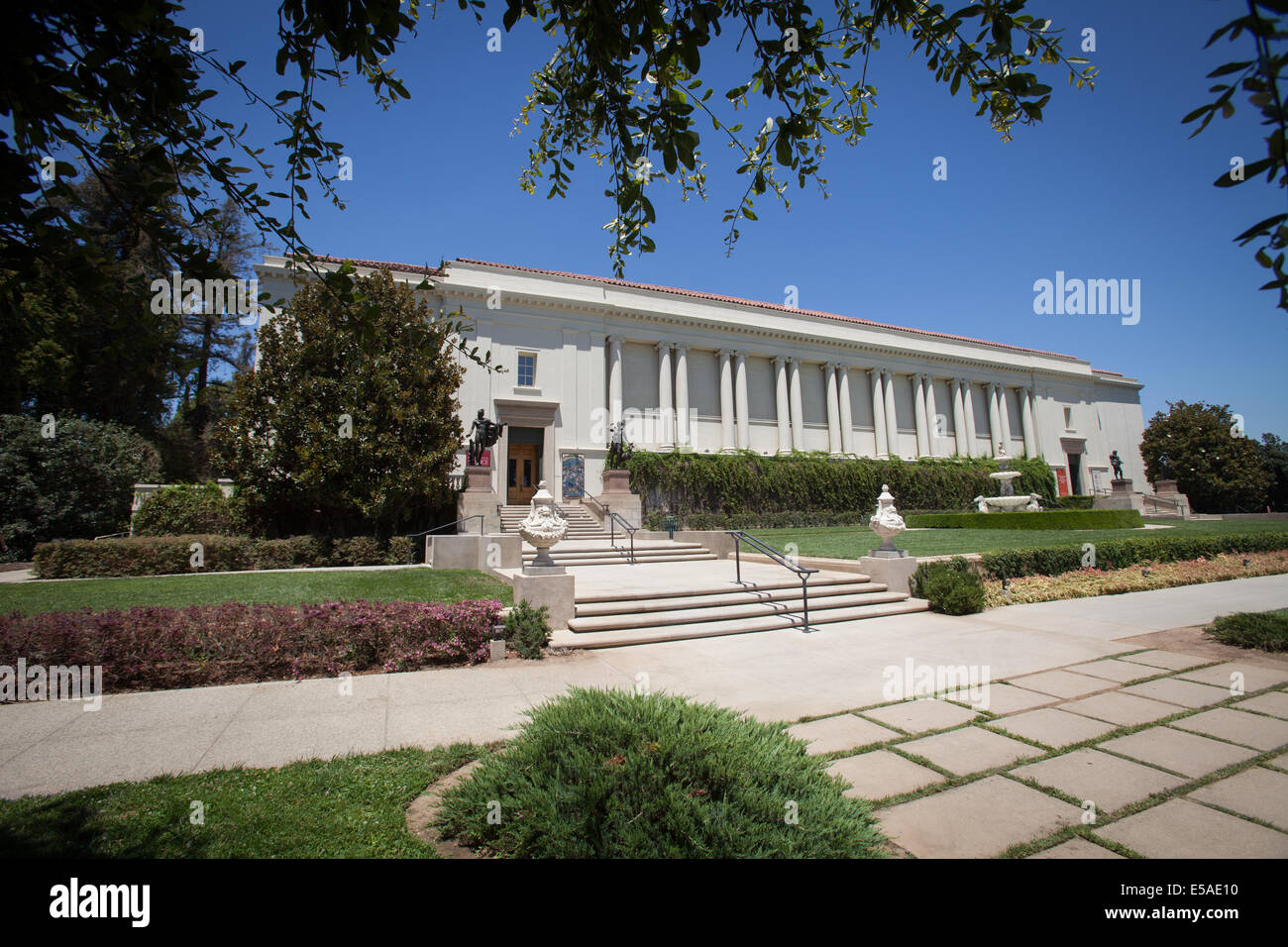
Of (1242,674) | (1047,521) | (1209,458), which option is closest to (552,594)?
(1242,674)

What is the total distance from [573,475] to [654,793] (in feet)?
84.4

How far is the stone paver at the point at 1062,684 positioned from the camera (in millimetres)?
5543

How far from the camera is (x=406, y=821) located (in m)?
3.08

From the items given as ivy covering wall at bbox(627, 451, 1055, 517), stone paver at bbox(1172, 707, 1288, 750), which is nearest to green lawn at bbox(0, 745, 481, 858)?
stone paver at bbox(1172, 707, 1288, 750)

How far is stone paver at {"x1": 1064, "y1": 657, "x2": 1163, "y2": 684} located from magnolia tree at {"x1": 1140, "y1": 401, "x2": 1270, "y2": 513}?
45.6m

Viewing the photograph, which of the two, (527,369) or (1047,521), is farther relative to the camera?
(527,369)

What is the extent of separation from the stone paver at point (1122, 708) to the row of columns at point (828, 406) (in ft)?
85.3

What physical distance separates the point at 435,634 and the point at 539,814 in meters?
5.00

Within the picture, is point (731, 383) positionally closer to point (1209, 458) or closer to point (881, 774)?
point (881, 774)

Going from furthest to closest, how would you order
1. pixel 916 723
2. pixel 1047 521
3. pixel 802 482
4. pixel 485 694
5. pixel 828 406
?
pixel 828 406 < pixel 802 482 < pixel 1047 521 < pixel 485 694 < pixel 916 723

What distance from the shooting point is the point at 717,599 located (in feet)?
33.9

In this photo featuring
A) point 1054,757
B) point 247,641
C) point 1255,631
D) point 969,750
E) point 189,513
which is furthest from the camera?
point 189,513

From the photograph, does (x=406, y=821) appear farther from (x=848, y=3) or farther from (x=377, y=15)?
(x=848, y=3)
